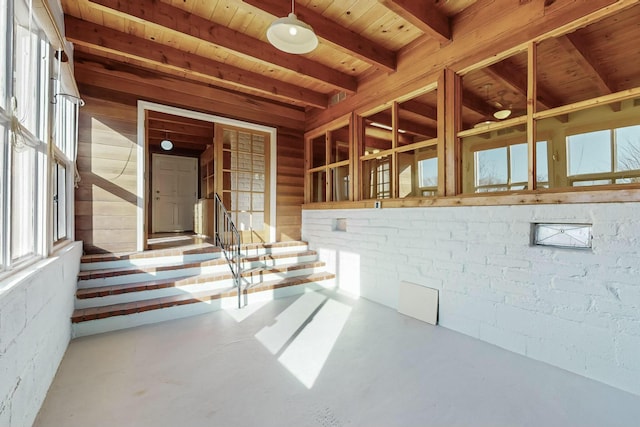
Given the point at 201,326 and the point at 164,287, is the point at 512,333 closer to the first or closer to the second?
the point at 201,326

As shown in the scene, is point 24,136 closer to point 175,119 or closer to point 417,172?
point 417,172

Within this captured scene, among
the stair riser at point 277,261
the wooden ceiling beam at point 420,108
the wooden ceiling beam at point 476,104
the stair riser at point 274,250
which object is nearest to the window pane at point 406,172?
the wooden ceiling beam at point 420,108

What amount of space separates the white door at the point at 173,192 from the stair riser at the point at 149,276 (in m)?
4.15

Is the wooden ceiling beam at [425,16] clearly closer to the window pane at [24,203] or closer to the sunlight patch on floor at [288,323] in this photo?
the window pane at [24,203]

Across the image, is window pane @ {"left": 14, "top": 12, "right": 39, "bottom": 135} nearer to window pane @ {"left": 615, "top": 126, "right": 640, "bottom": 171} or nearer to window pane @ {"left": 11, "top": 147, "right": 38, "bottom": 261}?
window pane @ {"left": 11, "top": 147, "right": 38, "bottom": 261}

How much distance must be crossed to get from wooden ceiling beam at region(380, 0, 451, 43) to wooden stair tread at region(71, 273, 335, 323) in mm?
3293

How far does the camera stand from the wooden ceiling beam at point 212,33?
260cm

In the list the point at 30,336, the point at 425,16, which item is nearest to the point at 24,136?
the point at 30,336

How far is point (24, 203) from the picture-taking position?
1816 millimetres

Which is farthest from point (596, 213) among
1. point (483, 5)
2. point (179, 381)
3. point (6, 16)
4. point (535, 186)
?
point (6, 16)

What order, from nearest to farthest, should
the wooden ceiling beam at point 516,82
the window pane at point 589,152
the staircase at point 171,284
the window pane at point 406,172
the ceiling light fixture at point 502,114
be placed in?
the wooden ceiling beam at point 516,82 → the window pane at point 589,152 → the staircase at point 171,284 → the ceiling light fixture at point 502,114 → the window pane at point 406,172

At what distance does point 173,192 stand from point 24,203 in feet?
18.8

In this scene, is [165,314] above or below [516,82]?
below

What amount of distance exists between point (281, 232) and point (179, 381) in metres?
3.28
